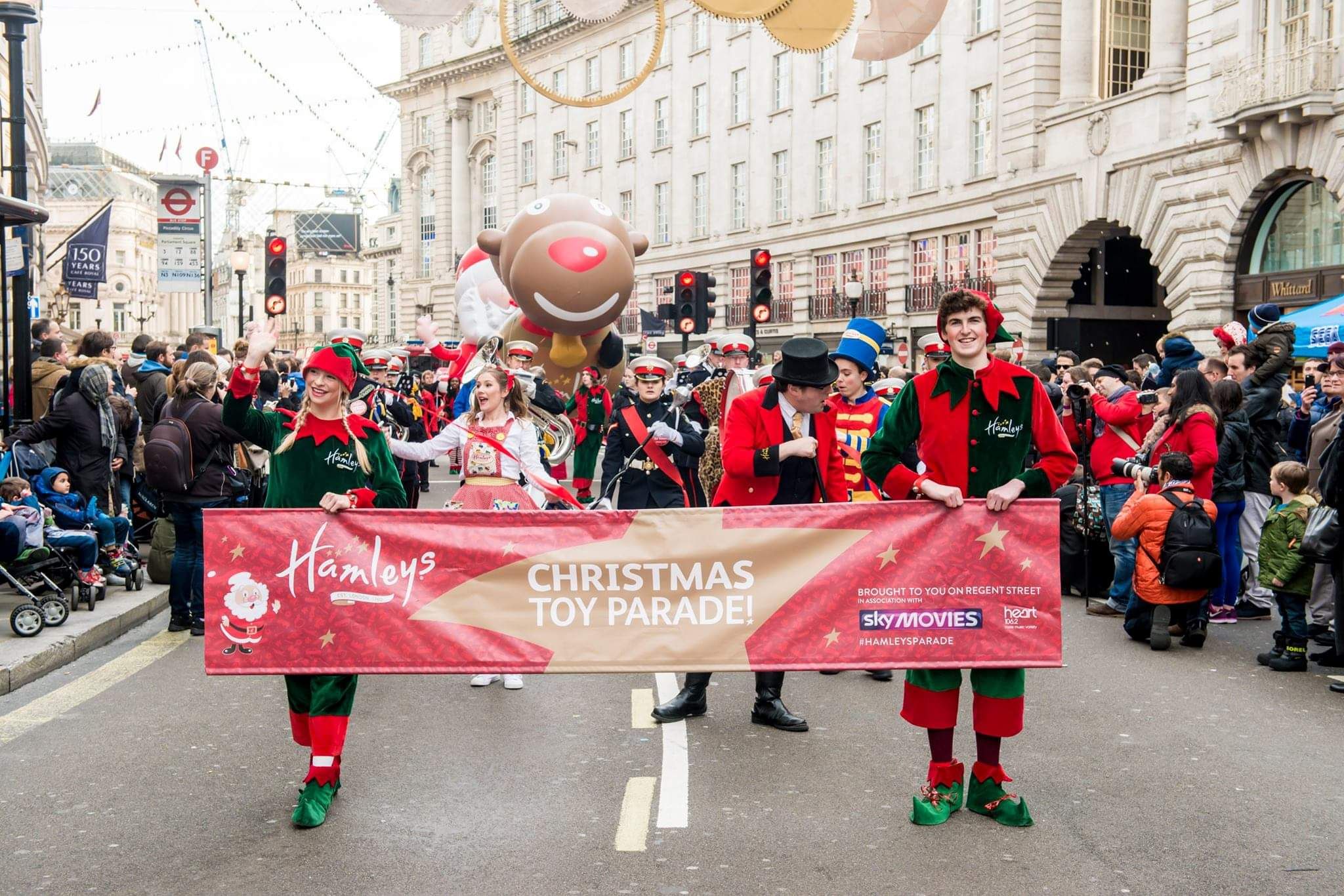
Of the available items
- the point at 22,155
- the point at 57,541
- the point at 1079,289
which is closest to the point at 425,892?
the point at 57,541

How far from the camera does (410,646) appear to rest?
567 centimetres

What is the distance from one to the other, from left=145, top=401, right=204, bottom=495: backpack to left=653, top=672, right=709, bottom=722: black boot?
156 inches

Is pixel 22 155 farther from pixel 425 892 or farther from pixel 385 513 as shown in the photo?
pixel 425 892

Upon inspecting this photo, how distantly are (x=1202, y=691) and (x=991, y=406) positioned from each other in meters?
3.46

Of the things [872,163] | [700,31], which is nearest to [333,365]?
[872,163]

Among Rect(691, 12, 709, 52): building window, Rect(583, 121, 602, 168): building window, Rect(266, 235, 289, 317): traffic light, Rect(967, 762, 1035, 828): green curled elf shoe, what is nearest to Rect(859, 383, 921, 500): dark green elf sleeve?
Rect(967, 762, 1035, 828): green curled elf shoe

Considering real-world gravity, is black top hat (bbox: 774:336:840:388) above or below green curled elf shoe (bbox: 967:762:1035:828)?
above

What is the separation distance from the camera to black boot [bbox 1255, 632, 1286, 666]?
9.06m

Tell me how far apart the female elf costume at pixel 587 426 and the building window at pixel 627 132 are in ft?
123

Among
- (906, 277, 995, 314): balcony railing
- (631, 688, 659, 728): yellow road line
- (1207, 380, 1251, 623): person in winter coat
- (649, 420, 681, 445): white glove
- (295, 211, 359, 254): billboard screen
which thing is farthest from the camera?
(295, 211, 359, 254): billboard screen

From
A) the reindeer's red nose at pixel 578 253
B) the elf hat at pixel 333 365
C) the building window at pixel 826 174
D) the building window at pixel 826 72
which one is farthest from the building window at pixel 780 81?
the elf hat at pixel 333 365

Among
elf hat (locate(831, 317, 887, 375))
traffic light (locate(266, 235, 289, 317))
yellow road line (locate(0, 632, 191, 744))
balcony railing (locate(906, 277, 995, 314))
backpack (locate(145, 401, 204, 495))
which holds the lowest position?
yellow road line (locate(0, 632, 191, 744))

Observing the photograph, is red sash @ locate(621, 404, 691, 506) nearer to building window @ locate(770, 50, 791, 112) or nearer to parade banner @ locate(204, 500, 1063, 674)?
parade banner @ locate(204, 500, 1063, 674)

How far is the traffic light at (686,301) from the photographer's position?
24.5m
